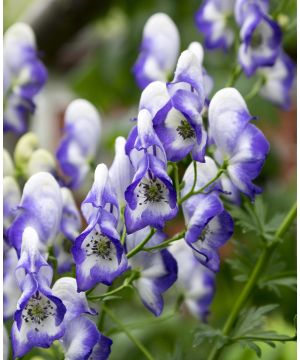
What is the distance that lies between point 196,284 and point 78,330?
0.25 m

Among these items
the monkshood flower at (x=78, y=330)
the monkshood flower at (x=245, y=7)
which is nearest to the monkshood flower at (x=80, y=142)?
the monkshood flower at (x=245, y=7)

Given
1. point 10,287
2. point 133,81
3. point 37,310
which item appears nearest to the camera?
point 37,310

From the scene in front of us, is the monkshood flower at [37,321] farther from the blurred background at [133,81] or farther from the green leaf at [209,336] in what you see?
the blurred background at [133,81]

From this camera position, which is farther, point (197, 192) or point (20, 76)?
point (20, 76)

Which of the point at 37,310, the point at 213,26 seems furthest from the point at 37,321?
the point at 213,26

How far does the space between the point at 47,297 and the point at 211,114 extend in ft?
0.57

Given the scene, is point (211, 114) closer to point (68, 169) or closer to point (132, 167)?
point (132, 167)

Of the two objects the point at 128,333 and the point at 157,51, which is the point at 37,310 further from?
the point at 157,51

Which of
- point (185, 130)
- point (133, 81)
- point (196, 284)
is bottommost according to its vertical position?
point (133, 81)

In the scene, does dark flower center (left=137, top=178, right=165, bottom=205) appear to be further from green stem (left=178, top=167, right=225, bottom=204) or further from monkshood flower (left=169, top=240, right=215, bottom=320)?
monkshood flower (left=169, top=240, right=215, bottom=320)

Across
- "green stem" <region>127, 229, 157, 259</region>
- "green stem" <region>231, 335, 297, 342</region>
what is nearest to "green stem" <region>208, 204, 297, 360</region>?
"green stem" <region>231, 335, 297, 342</region>

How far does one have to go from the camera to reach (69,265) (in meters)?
0.68

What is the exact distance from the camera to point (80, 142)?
2.74 ft

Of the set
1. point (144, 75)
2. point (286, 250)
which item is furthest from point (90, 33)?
point (144, 75)
